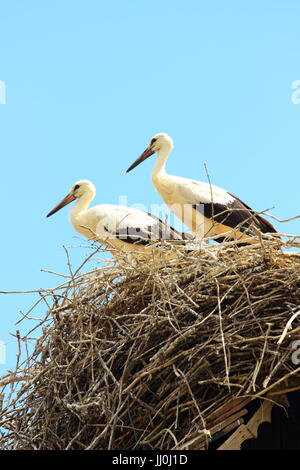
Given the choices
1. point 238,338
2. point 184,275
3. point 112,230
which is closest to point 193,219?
point 112,230

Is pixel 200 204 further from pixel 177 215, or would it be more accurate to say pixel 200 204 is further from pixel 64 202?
pixel 64 202

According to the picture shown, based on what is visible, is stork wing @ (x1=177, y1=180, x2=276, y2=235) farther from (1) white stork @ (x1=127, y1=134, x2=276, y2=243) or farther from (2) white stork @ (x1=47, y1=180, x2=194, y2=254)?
(2) white stork @ (x1=47, y1=180, x2=194, y2=254)

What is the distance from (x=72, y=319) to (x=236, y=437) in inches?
51.4

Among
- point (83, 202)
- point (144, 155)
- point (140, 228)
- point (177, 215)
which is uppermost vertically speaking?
point (144, 155)

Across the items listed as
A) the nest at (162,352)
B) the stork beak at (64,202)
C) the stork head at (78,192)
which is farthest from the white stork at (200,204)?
the nest at (162,352)

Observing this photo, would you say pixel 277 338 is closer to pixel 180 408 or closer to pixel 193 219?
pixel 180 408

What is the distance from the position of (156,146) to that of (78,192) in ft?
2.94

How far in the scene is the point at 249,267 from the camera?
506 cm

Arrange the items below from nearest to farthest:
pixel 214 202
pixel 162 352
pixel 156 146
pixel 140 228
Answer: pixel 162 352, pixel 214 202, pixel 140 228, pixel 156 146

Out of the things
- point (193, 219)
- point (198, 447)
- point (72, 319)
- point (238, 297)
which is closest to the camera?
point (198, 447)

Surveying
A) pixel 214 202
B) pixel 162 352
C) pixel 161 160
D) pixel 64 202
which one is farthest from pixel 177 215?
pixel 162 352

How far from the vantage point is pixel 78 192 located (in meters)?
8.54

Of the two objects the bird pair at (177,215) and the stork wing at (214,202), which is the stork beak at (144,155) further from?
the stork wing at (214,202)

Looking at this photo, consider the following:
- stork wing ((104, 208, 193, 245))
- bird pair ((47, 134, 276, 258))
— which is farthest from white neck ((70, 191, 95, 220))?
stork wing ((104, 208, 193, 245))
